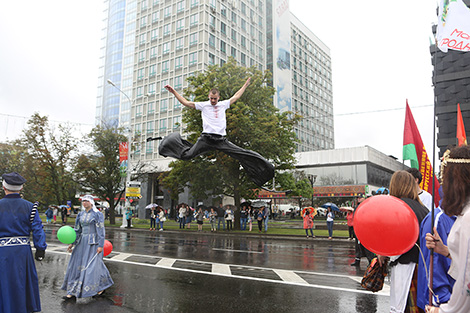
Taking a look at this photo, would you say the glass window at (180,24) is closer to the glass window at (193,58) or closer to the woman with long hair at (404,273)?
the glass window at (193,58)

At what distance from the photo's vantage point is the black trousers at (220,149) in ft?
21.4

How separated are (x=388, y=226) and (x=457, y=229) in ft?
3.27

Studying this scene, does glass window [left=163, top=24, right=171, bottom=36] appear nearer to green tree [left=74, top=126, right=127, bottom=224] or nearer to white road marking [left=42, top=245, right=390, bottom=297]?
green tree [left=74, top=126, right=127, bottom=224]

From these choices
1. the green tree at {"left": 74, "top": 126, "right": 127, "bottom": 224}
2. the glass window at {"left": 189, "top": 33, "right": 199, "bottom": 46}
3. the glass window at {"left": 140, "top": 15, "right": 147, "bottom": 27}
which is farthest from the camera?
the glass window at {"left": 140, "top": 15, "right": 147, "bottom": 27}

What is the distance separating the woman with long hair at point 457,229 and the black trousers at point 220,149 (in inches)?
165

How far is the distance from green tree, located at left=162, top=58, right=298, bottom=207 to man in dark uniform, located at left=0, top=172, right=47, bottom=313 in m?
17.4

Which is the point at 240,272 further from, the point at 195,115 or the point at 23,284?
the point at 195,115

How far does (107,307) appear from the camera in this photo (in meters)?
6.21

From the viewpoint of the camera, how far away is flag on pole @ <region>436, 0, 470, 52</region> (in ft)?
17.8

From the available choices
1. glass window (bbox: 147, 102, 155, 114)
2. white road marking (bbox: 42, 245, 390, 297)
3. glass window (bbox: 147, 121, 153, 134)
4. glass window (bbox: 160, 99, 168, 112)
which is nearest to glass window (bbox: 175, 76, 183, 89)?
glass window (bbox: 160, 99, 168, 112)

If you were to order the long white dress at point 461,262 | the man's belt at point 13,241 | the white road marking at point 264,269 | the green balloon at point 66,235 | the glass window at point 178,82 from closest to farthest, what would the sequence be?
1. the long white dress at point 461,262
2. the man's belt at point 13,241
3. the green balloon at point 66,235
4. the white road marking at point 264,269
5. the glass window at point 178,82

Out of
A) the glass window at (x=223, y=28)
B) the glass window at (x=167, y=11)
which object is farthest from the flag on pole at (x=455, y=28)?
the glass window at (x=167, y=11)

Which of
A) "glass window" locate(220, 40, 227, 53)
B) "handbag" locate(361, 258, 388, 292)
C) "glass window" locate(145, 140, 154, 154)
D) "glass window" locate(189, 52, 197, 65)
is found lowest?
"handbag" locate(361, 258, 388, 292)

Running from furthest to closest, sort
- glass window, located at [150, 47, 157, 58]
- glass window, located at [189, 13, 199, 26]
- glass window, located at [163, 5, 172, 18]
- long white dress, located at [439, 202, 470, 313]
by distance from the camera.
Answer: glass window, located at [150, 47, 157, 58] → glass window, located at [163, 5, 172, 18] → glass window, located at [189, 13, 199, 26] → long white dress, located at [439, 202, 470, 313]
